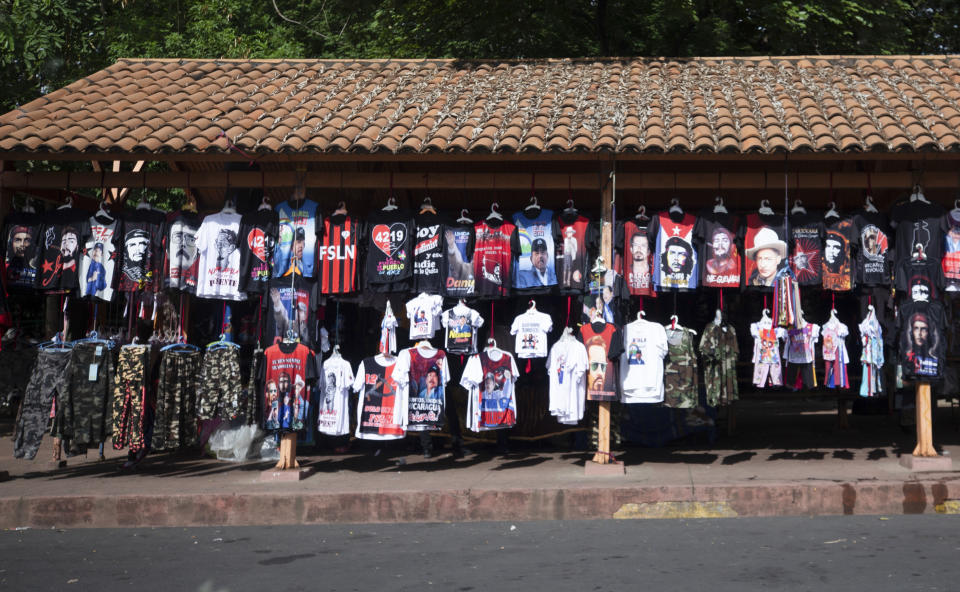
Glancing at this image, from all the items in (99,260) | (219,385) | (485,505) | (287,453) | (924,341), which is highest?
(99,260)

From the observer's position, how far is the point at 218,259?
9734 millimetres

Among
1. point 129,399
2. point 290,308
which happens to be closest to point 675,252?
point 290,308

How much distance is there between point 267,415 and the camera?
9.42 meters

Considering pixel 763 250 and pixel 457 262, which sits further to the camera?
pixel 457 262

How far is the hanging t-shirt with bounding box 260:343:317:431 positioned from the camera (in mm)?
9391

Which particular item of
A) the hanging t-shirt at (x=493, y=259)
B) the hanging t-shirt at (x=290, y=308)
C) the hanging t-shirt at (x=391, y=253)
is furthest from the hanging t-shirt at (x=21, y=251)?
the hanging t-shirt at (x=493, y=259)

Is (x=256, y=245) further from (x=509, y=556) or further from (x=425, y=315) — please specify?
(x=509, y=556)

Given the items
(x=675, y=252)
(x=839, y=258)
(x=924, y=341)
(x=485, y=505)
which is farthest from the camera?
(x=675, y=252)

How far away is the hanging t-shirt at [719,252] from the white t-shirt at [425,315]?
9.39 feet

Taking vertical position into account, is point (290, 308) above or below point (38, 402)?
above

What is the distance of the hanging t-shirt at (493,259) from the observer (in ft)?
31.7

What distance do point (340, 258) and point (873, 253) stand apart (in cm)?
565

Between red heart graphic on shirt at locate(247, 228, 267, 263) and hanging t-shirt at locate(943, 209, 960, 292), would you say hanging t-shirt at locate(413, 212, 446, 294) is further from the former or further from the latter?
hanging t-shirt at locate(943, 209, 960, 292)

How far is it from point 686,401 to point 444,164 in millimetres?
4221
